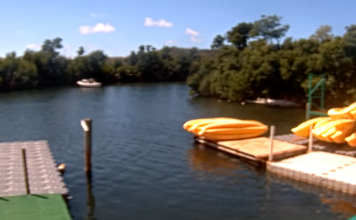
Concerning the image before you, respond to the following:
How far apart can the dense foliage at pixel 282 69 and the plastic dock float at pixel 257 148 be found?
22.6 metres

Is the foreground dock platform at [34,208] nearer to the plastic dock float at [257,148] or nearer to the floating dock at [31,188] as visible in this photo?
the floating dock at [31,188]

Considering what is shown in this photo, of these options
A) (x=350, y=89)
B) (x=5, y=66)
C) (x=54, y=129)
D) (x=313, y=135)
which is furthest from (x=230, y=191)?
(x=5, y=66)

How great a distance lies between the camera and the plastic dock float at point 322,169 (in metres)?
16.5

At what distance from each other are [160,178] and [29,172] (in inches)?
213

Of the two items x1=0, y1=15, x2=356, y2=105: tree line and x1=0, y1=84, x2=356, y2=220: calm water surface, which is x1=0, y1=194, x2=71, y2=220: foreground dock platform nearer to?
x1=0, y1=84, x2=356, y2=220: calm water surface

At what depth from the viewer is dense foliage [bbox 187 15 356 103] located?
42812 mm

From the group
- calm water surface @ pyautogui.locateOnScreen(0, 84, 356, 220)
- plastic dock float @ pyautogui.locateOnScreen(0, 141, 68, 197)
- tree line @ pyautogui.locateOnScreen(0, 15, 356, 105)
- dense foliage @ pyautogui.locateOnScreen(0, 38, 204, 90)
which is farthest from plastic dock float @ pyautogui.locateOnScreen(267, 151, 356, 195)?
dense foliage @ pyautogui.locateOnScreen(0, 38, 204, 90)

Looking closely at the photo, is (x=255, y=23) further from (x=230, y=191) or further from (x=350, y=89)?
(x=230, y=191)

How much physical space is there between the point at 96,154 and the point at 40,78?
59.0m

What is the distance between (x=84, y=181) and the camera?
1781cm

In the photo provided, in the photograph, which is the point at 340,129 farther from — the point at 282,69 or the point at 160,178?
the point at 282,69

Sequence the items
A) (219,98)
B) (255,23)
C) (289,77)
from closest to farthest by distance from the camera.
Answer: (289,77) < (219,98) < (255,23)

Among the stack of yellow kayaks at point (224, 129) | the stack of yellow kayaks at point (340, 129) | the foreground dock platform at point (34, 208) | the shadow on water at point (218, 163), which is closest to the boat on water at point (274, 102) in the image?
the stack of yellow kayaks at point (224, 129)

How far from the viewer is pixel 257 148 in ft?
71.3
